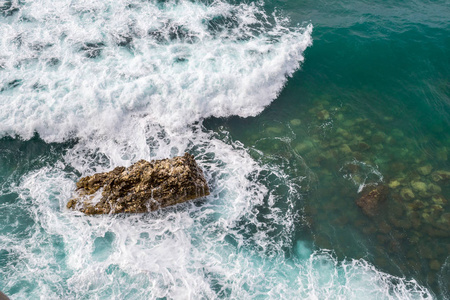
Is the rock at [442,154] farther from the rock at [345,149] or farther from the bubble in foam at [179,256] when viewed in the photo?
the bubble in foam at [179,256]

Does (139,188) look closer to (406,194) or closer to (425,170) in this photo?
(406,194)

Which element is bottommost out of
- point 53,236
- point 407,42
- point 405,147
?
point 53,236

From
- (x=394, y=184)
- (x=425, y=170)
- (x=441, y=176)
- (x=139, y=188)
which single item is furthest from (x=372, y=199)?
(x=139, y=188)

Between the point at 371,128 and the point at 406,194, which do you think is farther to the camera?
the point at 371,128

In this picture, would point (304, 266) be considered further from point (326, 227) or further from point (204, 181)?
point (204, 181)

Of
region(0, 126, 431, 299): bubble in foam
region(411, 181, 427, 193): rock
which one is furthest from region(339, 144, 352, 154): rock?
region(0, 126, 431, 299): bubble in foam

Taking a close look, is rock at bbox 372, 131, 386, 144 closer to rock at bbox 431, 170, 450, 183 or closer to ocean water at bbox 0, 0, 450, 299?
ocean water at bbox 0, 0, 450, 299

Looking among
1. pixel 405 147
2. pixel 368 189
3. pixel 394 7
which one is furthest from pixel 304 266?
pixel 394 7
